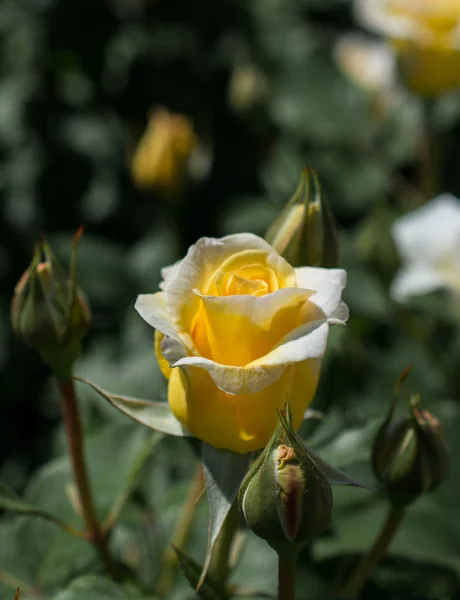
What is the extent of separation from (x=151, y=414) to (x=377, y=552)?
0.96 feet

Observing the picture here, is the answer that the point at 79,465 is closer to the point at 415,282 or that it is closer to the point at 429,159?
the point at 415,282

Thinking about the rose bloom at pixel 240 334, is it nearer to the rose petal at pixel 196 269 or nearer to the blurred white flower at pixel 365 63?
the rose petal at pixel 196 269

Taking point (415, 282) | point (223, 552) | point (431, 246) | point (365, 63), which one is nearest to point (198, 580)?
point (223, 552)

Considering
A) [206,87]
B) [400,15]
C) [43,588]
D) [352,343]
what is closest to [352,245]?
[352,343]

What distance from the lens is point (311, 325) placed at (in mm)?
768

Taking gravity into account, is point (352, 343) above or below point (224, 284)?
below

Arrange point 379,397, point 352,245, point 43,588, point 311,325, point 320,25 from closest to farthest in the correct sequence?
point 311,325 → point 43,588 → point 379,397 → point 352,245 → point 320,25

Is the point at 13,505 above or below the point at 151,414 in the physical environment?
below

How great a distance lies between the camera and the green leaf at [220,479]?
2.57ft

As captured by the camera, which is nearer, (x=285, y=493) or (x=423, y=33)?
(x=285, y=493)

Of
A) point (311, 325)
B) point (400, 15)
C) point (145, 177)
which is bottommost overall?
point (145, 177)

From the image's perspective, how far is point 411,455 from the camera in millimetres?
879

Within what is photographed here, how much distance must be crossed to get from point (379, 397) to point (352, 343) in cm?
11

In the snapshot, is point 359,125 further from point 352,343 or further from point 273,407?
point 273,407
